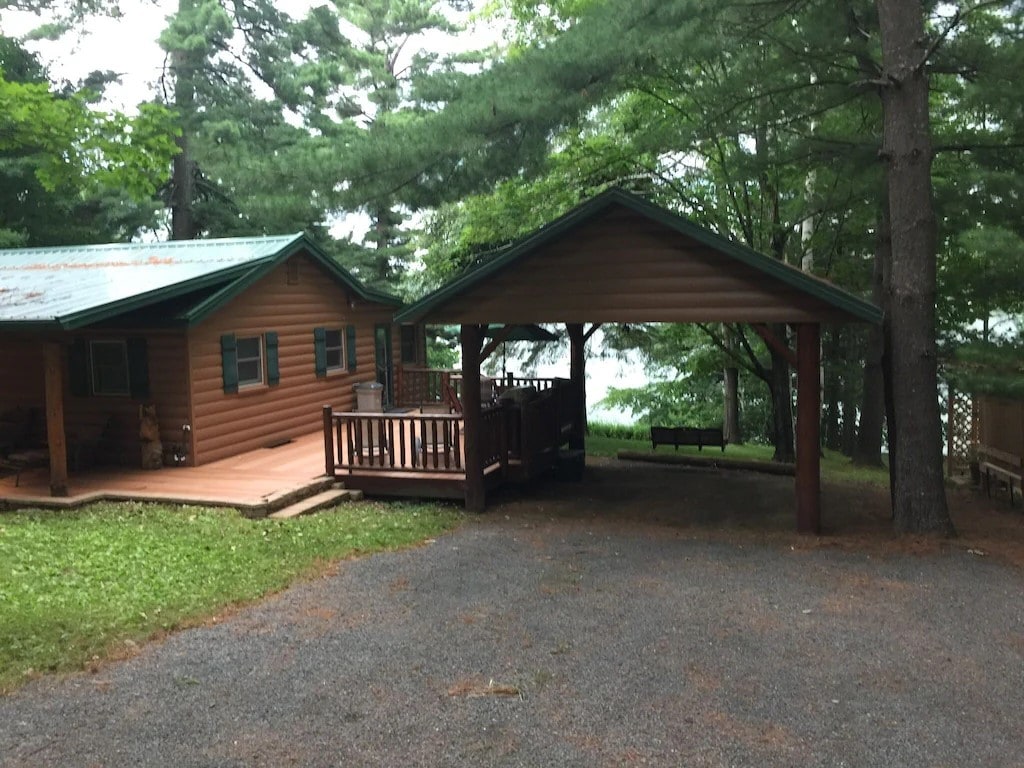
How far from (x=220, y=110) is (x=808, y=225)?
15.7m

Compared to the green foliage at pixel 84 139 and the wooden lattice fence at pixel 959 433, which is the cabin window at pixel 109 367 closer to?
the green foliage at pixel 84 139

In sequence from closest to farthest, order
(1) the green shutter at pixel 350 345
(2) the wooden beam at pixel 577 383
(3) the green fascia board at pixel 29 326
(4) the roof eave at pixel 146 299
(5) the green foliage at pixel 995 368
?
(5) the green foliage at pixel 995 368 < (3) the green fascia board at pixel 29 326 < (4) the roof eave at pixel 146 299 < (2) the wooden beam at pixel 577 383 < (1) the green shutter at pixel 350 345

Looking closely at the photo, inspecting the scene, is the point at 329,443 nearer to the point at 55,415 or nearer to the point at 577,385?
the point at 55,415

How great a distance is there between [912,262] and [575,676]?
6321mm

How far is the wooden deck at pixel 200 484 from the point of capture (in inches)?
416

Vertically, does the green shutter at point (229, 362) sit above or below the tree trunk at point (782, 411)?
above

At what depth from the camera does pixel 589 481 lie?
13375 millimetres

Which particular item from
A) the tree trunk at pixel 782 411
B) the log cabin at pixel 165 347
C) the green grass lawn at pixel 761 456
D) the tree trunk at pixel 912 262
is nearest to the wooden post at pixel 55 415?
the log cabin at pixel 165 347

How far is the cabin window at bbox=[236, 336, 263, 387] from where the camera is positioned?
14.3 metres

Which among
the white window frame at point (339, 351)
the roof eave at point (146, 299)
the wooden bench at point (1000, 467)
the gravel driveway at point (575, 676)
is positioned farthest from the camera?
the white window frame at point (339, 351)

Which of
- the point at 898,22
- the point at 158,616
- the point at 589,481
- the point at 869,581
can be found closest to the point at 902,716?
the point at 869,581

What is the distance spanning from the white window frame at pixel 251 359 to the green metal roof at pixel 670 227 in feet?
14.7

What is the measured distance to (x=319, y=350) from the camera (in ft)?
53.9

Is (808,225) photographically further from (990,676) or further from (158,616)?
(158,616)
